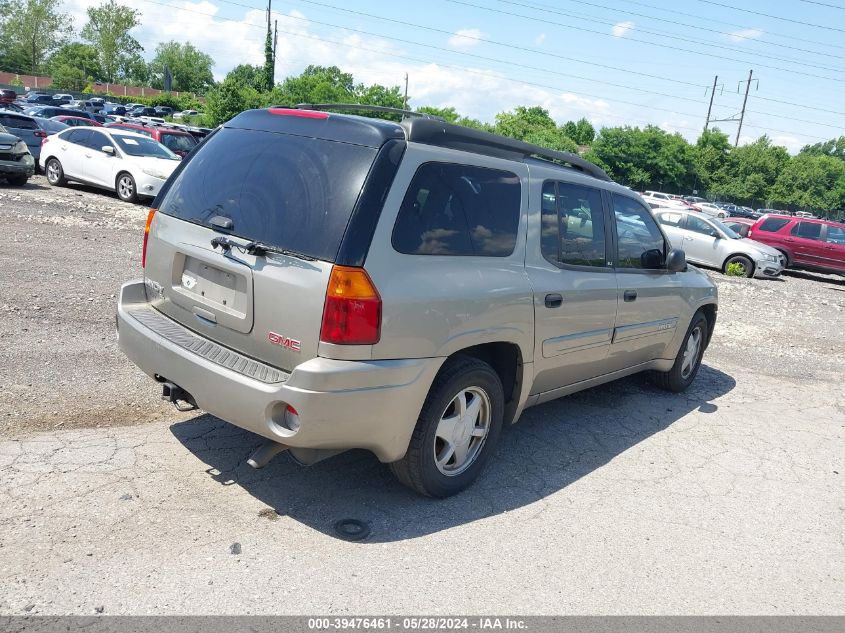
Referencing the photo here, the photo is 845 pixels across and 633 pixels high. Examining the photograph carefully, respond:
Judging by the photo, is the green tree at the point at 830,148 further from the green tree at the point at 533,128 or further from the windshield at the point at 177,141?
the windshield at the point at 177,141

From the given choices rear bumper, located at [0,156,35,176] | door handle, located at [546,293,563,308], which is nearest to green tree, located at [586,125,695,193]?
rear bumper, located at [0,156,35,176]

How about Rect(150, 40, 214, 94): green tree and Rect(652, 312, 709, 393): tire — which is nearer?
Rect(652, 312, 709, 393): tire

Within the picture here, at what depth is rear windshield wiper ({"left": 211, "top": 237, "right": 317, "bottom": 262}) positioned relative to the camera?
11.0 ft

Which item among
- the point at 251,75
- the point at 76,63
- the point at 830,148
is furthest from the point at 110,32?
the point at 830,148

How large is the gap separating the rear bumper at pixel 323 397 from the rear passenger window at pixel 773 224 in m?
19.2

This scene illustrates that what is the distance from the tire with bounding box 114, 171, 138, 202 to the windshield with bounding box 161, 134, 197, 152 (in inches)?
171

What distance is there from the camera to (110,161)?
50.8 feet

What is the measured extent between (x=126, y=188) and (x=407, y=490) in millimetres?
13443

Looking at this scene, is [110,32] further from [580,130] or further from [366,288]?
[366,288]

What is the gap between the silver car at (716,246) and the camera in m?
17.4

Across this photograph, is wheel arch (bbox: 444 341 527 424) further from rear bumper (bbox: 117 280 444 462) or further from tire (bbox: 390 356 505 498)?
rear bumper (bbox: 117 280 444 462)

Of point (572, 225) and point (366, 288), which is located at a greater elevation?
point (572, 225)

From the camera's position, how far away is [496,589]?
10.5ft

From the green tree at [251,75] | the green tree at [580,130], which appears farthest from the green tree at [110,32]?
Result: the green tree at [580,130]
